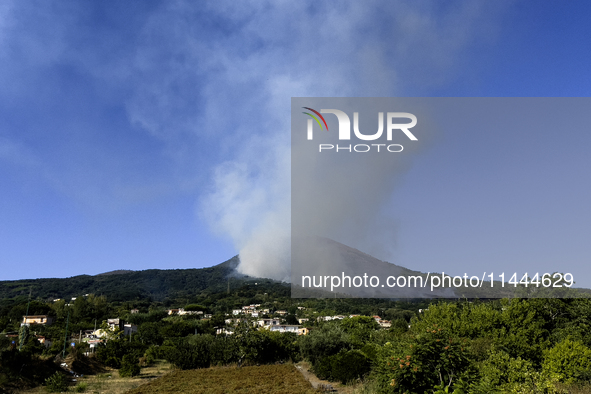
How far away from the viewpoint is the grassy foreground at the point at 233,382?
57.9ft

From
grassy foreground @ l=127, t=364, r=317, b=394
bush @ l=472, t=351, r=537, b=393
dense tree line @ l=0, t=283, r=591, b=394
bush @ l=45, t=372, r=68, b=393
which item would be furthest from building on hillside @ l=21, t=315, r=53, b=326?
bush @ l=472, t=351, r=537, b=393

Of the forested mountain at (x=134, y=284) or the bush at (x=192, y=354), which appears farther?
the forested mountain at (x=134, y=284)

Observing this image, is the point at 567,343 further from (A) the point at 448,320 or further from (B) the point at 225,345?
(B) the point at 225,345

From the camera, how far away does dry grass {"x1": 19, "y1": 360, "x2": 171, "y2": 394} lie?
17406 millimetres

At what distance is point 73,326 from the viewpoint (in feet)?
156

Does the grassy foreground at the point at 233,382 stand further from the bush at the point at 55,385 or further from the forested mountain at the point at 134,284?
the forested mountain at the point at 134,284

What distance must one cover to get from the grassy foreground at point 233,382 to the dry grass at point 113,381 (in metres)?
0.75

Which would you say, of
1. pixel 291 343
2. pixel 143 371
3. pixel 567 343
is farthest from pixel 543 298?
pixel 143 371

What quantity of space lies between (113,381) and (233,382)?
654 centimetres

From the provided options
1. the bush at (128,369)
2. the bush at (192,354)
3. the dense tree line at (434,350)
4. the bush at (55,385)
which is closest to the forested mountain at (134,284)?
the dense tree line at (434,350)

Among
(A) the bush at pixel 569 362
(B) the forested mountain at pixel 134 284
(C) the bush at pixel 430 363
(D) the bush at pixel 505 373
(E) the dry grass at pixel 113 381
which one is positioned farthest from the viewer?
(B) the forested mountain at pixel 134 284

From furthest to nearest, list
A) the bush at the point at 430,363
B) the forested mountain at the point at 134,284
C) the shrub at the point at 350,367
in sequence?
the forested mountain at the point at 134,284 < the shrub at the point at 350,367 < the bush at the point at 430,363

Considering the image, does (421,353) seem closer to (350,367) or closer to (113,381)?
(350,367)

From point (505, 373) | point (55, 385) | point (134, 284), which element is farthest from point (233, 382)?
point (134, 284)
